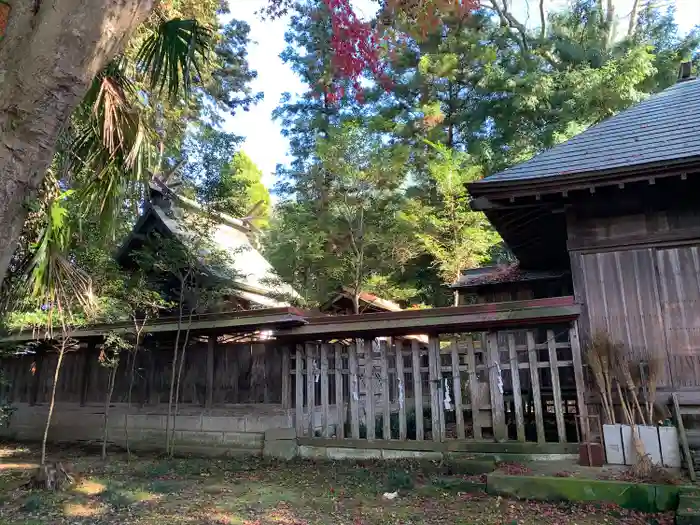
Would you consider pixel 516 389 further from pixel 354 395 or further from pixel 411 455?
pixel 354 395

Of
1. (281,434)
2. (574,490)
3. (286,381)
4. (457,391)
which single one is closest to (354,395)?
(286,381)

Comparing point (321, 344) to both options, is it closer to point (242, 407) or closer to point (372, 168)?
point (242, 407)

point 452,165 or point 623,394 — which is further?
point 452,165

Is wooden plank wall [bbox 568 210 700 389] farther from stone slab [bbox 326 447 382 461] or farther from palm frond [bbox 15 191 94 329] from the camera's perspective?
palm frond [bbox 15 191 94 329]

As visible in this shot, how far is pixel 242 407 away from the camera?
30.0 ft

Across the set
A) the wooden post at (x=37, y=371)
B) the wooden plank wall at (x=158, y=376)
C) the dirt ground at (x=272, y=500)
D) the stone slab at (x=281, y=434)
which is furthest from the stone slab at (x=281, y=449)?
the wooden post at (x=37, y=371)

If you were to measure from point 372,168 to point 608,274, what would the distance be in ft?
34.7

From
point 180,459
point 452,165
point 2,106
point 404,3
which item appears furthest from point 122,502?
point 452,165

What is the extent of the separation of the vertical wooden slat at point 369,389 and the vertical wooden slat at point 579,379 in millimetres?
2999

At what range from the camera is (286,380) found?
8.64 m

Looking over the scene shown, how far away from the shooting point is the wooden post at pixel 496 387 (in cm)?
711

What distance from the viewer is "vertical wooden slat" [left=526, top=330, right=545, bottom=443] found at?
683 cm

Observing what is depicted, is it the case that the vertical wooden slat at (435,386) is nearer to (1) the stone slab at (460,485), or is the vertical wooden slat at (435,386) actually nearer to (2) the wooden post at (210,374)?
(1) the stone slab at (460,485)

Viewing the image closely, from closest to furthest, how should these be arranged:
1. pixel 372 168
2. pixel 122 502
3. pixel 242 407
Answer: pixel 122 502, pixel 242 407, pixel 372 168
